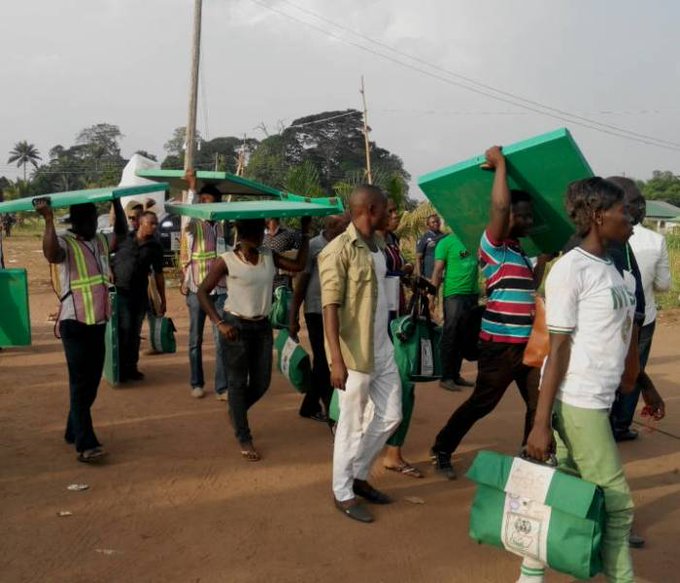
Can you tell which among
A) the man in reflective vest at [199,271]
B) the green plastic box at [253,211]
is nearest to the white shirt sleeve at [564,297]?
the green plastic box at [253,211]

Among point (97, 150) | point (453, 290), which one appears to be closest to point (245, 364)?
point (453, 290)

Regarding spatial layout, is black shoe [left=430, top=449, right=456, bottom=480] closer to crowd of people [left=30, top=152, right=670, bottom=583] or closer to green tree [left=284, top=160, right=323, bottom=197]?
crowd of people [left=30, top=152, right=670, bottom=583]

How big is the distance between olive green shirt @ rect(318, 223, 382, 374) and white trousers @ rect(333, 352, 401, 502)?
16 centimetres

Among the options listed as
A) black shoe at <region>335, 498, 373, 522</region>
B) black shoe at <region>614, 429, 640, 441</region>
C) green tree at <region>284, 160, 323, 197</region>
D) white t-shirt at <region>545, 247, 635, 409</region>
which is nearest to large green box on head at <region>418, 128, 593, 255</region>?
white t-shirt at <region>545, 247, 635, 409</region>

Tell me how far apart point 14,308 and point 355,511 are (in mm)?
3094

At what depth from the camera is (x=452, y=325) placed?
7000 millimetres

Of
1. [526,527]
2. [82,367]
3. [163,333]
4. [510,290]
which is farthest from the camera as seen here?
[163,333]

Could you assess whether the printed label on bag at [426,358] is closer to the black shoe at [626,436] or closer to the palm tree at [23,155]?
the black shoe at [626,436]

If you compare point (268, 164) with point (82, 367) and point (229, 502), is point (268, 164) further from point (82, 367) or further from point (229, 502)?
point (229, 502)

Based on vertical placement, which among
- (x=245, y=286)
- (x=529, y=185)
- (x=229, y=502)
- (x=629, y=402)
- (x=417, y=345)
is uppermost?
(x=529, y=185)

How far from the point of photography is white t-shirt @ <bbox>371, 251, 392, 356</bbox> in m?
3.92

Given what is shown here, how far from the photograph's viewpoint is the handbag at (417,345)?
4.60 meters

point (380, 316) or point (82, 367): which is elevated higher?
point (380, 316)

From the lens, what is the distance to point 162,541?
369 centimetres
